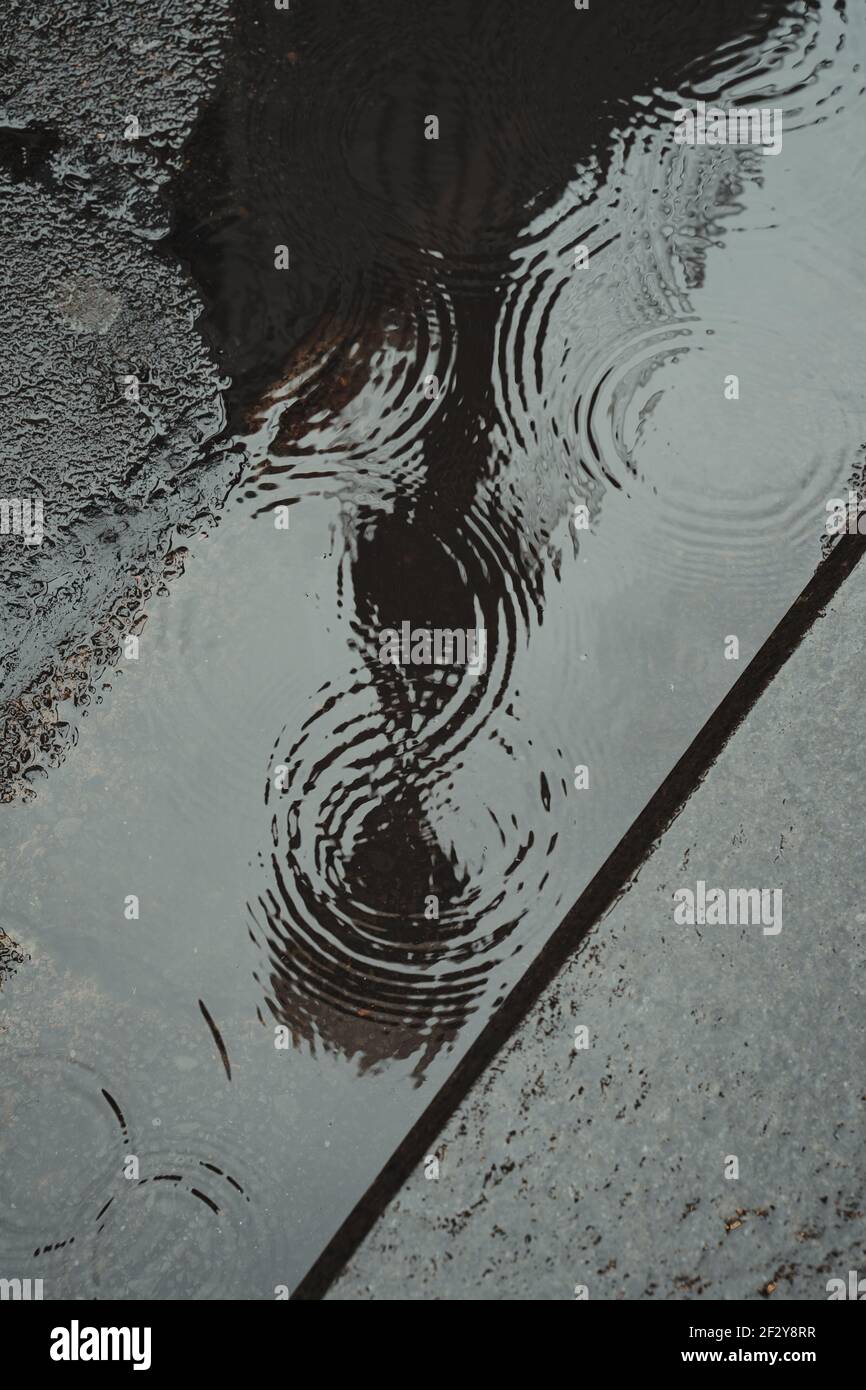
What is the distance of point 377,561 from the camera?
97.7 inches

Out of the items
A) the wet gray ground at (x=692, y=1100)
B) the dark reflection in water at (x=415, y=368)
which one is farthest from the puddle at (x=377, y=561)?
the wet gray ground at (x=692, y=1100)

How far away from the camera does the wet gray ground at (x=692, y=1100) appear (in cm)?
209

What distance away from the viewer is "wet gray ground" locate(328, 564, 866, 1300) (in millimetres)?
2090

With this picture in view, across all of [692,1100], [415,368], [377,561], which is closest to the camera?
[692,1100]

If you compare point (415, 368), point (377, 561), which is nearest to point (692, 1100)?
point (377, 561)

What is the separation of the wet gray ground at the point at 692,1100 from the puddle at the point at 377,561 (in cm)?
15

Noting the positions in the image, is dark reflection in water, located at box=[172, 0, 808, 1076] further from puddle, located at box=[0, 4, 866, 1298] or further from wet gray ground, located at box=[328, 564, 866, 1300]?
wet gray ground, located at box=[328, 564, 866, 1300]

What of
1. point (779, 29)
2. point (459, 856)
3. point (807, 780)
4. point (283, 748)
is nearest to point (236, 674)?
point (283, 748)

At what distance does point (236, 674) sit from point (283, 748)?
22cm

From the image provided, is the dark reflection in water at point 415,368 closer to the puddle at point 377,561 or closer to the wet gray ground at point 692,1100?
the puddle at point 377,561

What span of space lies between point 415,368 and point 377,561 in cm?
54

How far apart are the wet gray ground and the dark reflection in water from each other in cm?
25

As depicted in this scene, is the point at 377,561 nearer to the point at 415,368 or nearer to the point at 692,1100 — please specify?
the point at 415,368
